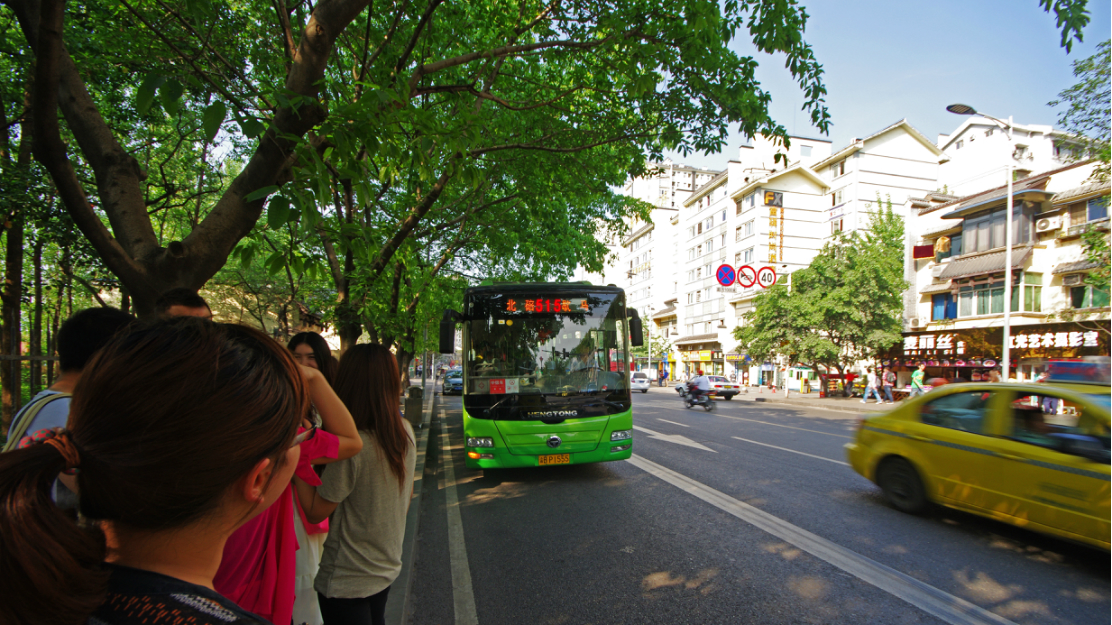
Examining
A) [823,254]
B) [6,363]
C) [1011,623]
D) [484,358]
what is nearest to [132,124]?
[6,363]

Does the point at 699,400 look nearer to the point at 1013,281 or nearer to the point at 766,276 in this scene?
the point at 1013,281

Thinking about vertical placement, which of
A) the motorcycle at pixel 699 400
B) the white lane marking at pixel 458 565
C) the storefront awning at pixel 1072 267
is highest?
the storefront awning at pixel 1072 267

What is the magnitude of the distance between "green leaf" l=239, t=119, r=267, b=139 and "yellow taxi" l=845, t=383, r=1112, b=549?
646cm

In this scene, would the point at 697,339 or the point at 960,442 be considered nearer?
the point at 960,442

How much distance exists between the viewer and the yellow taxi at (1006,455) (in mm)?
4645

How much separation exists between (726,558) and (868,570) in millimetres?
1122

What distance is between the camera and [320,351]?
12.2ft

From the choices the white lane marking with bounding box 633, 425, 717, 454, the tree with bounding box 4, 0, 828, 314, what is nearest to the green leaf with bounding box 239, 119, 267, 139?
the tree with bounding box 4, 0, 828, 314

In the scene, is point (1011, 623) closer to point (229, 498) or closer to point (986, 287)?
point (229, 498)

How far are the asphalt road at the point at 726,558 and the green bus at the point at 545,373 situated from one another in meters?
0.61

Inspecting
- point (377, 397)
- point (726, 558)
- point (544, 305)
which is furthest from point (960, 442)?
point (377, 397)

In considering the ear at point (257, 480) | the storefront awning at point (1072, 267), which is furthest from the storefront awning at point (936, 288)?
the ear at point (257, 480)

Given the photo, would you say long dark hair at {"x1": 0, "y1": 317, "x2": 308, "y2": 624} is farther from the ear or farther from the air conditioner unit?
the air conditioner unit

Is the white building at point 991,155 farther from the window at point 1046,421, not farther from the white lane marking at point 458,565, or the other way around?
the white lane marking at point 458,565
